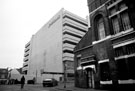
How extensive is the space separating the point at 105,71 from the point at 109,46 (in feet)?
9.87

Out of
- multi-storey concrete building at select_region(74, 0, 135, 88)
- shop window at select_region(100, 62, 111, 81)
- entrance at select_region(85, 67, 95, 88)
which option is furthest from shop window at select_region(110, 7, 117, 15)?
entrance at select_region(85, 67, 95, 88)

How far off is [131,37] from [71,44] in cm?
3993

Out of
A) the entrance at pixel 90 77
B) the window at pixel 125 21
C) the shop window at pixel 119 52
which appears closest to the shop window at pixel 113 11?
the window at pixel 125 21

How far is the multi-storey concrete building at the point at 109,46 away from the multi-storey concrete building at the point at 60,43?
28283 millimetres

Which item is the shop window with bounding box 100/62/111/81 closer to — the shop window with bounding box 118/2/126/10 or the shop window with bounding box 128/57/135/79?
the shop window with bounding box 128/57/135/79

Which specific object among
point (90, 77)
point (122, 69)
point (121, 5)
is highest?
point (121, 5)

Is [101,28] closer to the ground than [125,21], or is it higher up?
higher up

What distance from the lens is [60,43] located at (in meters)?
50.6

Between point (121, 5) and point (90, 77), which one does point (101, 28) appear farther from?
point (90, 77)

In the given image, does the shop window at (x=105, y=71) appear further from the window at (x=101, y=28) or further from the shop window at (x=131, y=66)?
the window at (x=101, y=28)

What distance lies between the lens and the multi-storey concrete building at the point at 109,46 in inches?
441

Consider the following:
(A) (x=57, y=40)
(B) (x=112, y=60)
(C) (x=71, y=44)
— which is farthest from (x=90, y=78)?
(A) (x=57, y=40)

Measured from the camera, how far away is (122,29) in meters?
12.1

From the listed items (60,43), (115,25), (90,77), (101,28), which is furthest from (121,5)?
(60,43)
